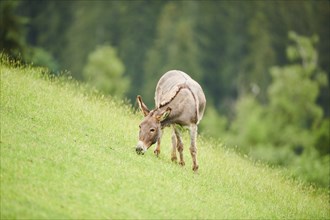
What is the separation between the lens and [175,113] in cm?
1517

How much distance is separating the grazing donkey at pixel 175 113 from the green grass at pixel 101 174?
50cm

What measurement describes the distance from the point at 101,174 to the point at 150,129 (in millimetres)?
2287

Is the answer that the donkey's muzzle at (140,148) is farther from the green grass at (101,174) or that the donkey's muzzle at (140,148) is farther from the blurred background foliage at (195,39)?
the blurred background foliage at (195,39)

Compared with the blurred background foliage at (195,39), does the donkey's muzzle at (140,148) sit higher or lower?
lower

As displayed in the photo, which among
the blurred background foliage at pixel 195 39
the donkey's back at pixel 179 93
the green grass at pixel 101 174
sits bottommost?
the green grass at pixel 101 174

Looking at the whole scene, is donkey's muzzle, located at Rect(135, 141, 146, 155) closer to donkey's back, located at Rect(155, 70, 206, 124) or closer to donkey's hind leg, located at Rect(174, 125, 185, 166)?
donkey's back, located at Rect(155, 70, 206, 124)

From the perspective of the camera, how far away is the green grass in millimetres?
11539

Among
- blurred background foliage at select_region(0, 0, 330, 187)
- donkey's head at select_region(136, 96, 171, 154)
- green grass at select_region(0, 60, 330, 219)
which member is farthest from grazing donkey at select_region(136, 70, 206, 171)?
blurred background foliage at select_region(0, 0, 330, 187)

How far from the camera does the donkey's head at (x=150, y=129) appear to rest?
14609 mm

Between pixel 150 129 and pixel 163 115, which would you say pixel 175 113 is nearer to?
pixel 163 115

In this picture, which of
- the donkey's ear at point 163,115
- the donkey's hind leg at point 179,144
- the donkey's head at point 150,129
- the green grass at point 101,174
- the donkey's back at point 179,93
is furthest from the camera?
the donkey's hind leg at point 179,144

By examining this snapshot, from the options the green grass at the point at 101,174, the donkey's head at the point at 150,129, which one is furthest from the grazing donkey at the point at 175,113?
the green grass at the point at 101,174

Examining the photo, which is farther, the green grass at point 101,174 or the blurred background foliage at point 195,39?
the blurred background foliage at point 195,39

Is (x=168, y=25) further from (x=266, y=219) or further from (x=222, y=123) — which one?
(x=266, y=219)
